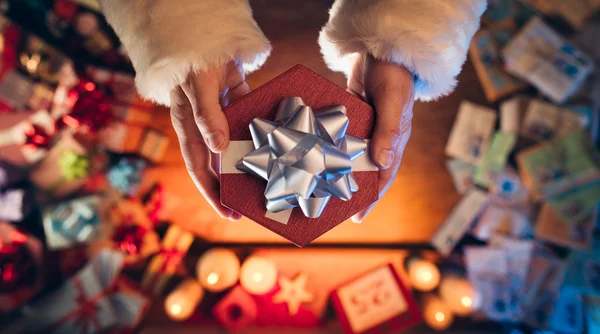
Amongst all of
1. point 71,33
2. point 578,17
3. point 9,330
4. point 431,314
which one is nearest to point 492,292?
point 431,314

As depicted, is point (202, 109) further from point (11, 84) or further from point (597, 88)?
point (597, 88)

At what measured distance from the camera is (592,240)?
1.47 m

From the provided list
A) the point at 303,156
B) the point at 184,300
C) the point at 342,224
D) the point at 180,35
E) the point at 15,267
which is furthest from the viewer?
the point at 342,224

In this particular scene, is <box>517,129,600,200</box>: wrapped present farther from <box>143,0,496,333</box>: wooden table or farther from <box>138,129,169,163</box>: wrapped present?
<box>138,129,169,163</box>: wrapped present

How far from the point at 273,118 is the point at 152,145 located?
981 millimetres

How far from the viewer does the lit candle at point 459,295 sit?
1.43m

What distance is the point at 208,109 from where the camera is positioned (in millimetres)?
739

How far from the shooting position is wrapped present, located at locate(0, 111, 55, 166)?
134 centimetres

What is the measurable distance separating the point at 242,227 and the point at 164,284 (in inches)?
17.0

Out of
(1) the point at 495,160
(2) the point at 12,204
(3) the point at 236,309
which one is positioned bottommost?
(3) the point at 236,309

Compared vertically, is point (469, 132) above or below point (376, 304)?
above

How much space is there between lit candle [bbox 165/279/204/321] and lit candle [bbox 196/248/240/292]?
7cm

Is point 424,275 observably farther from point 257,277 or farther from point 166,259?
point 166,259

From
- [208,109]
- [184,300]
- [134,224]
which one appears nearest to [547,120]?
[208,109]
